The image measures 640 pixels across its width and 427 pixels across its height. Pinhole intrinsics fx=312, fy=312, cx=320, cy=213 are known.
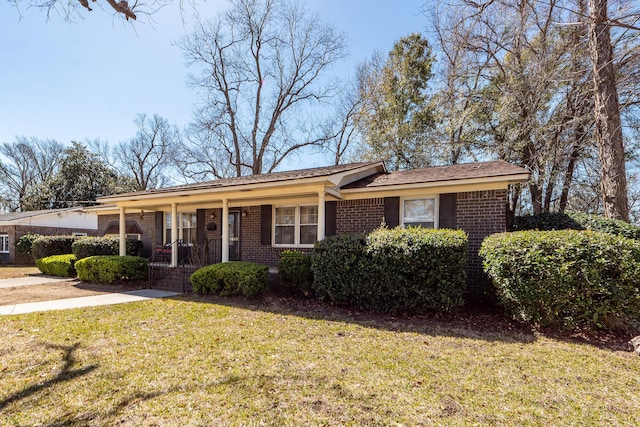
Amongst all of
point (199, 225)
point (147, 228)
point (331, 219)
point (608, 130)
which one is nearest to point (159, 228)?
point (147, 228)

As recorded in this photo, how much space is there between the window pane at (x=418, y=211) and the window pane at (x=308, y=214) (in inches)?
116

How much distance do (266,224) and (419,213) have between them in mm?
5120

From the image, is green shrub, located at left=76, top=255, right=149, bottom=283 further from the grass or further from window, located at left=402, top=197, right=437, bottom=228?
window, located at left=402, top=197, right=437, bottom=228

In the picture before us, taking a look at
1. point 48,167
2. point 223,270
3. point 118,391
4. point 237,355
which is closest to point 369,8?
point 223,270

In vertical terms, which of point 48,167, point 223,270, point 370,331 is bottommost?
point 370,331

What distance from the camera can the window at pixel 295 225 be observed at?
10.3m

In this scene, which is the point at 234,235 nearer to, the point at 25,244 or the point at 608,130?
the point at 608,130

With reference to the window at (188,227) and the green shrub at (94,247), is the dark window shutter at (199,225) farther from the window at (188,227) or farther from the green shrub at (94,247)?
the green shrub at (94,247)

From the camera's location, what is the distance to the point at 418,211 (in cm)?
862

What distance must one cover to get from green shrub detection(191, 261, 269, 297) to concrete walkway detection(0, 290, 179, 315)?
3.48 feet

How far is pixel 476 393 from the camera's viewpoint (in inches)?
129

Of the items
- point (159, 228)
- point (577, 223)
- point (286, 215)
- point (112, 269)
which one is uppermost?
point (286, 215)

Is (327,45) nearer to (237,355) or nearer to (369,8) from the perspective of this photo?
(369,8)

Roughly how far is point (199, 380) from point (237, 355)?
791 millimetres
